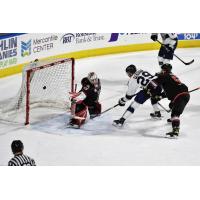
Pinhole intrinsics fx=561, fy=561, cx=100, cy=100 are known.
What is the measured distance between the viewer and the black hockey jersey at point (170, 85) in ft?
16.5

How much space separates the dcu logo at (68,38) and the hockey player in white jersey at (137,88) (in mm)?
1403

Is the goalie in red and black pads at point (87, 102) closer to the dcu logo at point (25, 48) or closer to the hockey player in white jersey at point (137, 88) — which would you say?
the hockey player in white jersey at point (137, 88)

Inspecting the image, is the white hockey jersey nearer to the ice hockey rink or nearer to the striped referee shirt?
the ice hockey rink

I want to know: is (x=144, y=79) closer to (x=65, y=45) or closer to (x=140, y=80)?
(x=140, y=80)

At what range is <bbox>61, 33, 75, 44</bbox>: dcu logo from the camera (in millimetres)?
6316

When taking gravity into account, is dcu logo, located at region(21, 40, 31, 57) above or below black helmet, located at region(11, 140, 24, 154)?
above

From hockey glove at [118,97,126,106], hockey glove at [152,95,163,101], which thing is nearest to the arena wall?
hockey glove at [118,97,126,106]

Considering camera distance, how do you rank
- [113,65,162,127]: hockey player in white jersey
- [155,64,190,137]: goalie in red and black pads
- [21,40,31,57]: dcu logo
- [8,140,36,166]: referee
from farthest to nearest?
1. [21,40,31,57]: dcu logo
2. [113,65,162,127]: hockey player in white jersey
3. [155,64,190,137]: goalie in red and black pads
4. [8,140,36,166]: referee

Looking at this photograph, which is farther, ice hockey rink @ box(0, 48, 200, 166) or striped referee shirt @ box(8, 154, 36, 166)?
ice hockey rink @ box(0, 48, 200, 166)

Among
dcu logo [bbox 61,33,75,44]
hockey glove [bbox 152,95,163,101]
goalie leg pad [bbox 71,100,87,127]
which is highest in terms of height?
dcu logo [bbox 61,33,75,44]

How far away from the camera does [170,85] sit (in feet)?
16.5

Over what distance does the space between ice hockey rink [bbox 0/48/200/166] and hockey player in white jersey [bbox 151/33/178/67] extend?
524 millimetres

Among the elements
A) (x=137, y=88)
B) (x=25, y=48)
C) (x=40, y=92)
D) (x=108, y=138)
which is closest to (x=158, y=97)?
(x=137, y=88)

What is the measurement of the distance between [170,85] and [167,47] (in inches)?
54.4
